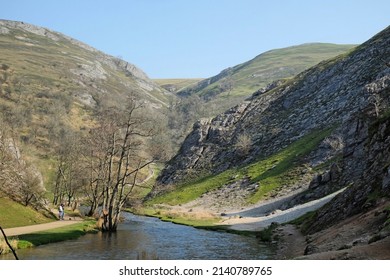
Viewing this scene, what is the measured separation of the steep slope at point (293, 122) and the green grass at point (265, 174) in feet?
1.54

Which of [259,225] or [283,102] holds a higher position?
[283,102]

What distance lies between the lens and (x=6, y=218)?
134ft

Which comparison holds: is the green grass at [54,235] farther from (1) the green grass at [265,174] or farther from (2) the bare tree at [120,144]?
(1) the green grass at [265,174]

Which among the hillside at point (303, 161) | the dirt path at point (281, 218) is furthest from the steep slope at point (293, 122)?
the dirt path at point (281, 218)

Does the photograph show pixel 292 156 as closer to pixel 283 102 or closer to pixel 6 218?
pixel 283 102

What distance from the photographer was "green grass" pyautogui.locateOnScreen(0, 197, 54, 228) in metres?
40.9

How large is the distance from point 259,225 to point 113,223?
65.6 feet

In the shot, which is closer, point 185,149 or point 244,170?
point 244,170

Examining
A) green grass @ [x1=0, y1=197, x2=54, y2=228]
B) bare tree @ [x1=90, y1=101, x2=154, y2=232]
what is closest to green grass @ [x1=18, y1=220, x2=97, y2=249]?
bare tree @ [x1=90, y1=101, x2=154, y2=232]

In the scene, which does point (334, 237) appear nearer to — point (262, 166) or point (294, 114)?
point (262, 166)

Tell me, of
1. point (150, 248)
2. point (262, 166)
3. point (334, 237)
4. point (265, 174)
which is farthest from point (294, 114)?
point (334, 237)

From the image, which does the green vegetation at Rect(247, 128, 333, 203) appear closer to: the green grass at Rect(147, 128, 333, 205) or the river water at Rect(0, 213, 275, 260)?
the green grass at Rect(147, 128, 333, 205)

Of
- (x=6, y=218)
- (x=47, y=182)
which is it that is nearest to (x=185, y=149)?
(x=47, y=182)

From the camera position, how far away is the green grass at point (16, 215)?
134 ft
